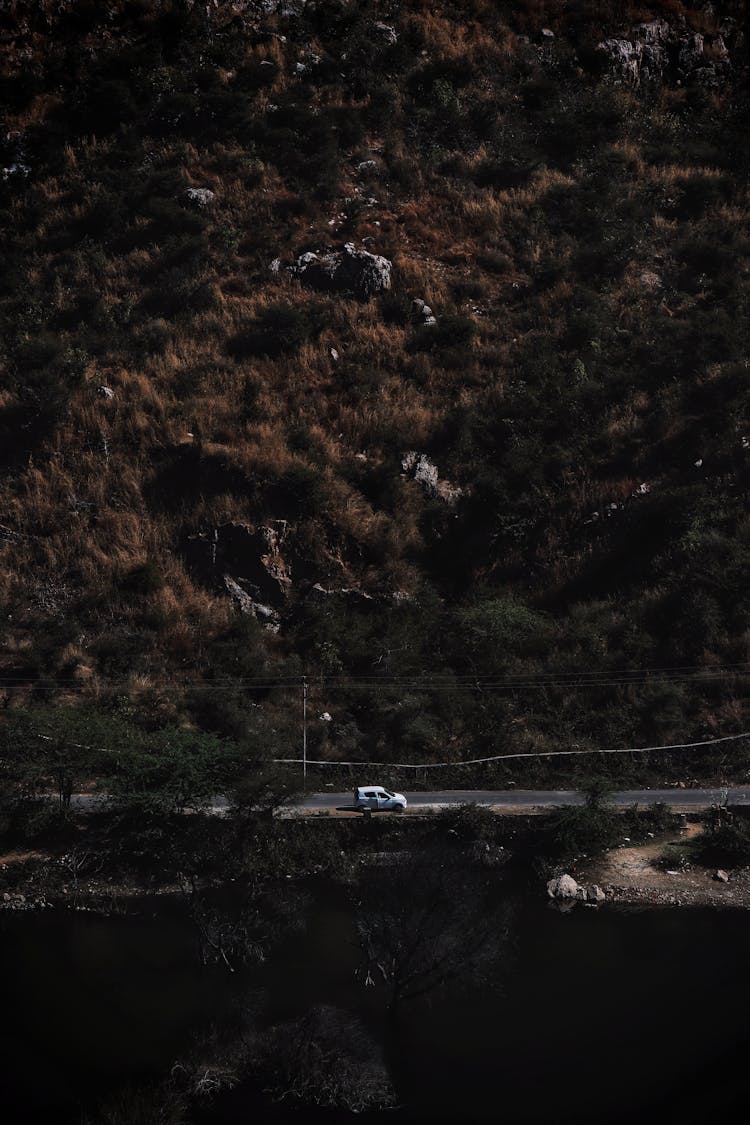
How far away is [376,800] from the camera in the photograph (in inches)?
1190

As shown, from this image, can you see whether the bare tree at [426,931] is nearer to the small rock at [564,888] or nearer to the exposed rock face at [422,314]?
the small rock at [564,888]

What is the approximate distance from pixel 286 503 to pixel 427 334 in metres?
11.8

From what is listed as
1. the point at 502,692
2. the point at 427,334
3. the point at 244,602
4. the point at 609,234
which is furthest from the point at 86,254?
the point at 502,692

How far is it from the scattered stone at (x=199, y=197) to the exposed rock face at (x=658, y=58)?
25.7 meters

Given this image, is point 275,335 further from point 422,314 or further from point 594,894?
point 594,894

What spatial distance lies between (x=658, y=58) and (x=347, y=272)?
87.4ft

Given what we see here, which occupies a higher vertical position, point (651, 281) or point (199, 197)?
point (199, 197)

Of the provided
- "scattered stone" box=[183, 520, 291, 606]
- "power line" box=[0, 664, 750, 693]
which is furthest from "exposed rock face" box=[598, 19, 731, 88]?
"power line" box=[0, 664, 750, 693]

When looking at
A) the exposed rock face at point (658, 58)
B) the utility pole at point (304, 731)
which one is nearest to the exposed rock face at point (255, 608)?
the utility pole at point (304, 731)

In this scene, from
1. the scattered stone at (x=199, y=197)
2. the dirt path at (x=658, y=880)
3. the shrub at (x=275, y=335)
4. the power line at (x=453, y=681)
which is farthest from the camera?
the scattered stone at (x=199, y=197)

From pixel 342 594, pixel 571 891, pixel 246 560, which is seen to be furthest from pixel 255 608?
pixel 571 891

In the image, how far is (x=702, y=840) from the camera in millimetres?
29500

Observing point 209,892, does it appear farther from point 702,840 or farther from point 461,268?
point 461,268

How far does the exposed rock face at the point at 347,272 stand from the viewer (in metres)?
46.3
